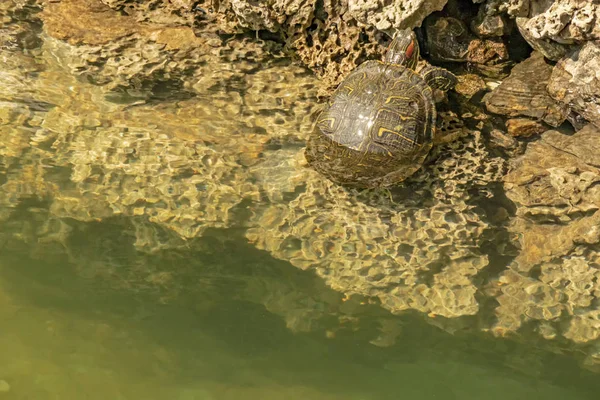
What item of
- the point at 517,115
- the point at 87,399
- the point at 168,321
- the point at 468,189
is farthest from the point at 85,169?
the point at 517,115

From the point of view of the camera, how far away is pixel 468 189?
11.6ft

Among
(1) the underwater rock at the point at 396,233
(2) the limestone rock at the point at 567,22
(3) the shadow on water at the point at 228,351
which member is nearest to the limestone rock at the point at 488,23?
(2) the limestone rock at the point at 567,22

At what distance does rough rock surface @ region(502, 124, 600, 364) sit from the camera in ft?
10.7

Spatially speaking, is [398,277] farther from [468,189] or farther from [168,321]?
[168,321]

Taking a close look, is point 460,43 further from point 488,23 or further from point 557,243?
point 557,243

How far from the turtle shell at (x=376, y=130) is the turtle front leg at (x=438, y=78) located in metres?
0.08

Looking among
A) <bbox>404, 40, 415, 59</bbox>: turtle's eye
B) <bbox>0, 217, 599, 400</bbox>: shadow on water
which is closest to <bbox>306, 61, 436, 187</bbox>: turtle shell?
<bbox>404, 40, 415, 59</bbox>: turtle's eye

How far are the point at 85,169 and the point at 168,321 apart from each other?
46.4 inches

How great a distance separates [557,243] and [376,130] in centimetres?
126

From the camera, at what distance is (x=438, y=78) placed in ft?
11.9

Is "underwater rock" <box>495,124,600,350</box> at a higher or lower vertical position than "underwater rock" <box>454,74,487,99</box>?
lower

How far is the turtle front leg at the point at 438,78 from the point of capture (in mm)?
3592

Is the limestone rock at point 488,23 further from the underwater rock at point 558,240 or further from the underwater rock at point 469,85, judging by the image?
the underwater rock at point 558,240

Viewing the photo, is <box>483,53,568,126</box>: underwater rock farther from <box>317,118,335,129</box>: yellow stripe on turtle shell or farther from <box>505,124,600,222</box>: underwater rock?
<box>317,118,335,129</box>: yellow stripe on turtle shell
